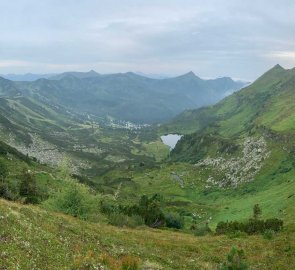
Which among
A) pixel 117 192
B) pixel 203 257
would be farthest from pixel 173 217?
pixel 117 192

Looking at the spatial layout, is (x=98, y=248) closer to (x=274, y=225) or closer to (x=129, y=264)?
(x=129, y=264)

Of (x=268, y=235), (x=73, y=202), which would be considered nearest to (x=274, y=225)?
(x=268, y=235)

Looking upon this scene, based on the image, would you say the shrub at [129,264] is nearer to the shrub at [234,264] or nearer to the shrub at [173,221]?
the shrub at [234,264]

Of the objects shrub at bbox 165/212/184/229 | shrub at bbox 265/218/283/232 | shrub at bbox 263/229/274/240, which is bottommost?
shrub at bbox 165/212/184/229

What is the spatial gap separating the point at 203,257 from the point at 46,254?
54.8ft

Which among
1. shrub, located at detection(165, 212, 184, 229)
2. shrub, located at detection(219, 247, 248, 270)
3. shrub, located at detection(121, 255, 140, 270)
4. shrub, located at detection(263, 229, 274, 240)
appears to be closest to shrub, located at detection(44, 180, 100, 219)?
shrub, located at detection(263, 229, 274, 240)

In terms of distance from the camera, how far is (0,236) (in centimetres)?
2472

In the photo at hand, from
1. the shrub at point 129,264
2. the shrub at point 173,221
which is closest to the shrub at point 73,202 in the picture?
the shrub at point 173,221

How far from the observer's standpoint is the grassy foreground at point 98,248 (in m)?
23.8

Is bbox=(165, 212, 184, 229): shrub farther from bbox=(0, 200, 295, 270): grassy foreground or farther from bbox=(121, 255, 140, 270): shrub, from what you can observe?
bbox=(121, 255, 140, 270): shrub

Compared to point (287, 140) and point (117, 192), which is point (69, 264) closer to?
point (117, 192)

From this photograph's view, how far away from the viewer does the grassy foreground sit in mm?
23812

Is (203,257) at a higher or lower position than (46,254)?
lower

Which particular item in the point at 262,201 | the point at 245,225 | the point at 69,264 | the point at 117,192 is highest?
the point at 69,264
